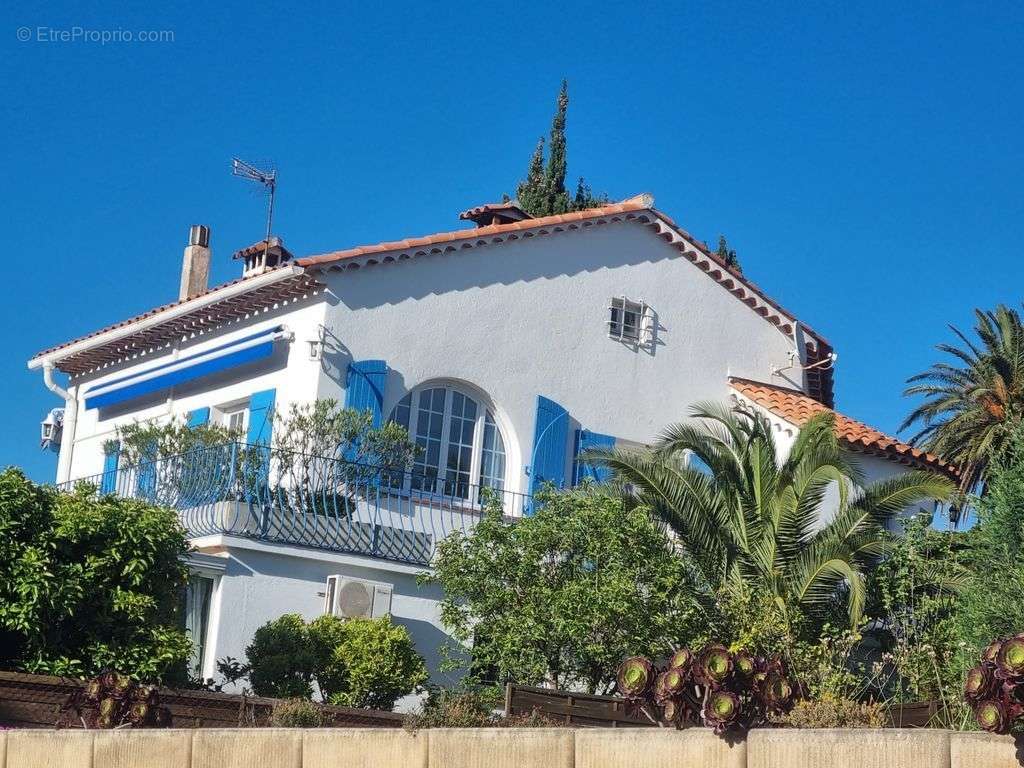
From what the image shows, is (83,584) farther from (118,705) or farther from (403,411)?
(403,411)

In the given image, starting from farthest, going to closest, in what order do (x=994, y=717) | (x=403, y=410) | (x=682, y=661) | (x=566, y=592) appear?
(x=403, y=410) → (x=566, y=592) → (x=682, y=661) → (x=994, y=717)

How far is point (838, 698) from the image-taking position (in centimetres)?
1293

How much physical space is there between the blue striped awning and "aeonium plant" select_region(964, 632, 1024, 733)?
48.3 ft

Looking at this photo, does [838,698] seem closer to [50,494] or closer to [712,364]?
[50,494]

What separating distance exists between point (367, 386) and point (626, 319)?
5.16 metres

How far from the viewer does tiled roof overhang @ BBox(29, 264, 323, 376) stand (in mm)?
Result: 20656

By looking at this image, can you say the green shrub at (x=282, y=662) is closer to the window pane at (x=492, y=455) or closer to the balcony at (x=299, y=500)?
the balcony at (x=299, y=500)

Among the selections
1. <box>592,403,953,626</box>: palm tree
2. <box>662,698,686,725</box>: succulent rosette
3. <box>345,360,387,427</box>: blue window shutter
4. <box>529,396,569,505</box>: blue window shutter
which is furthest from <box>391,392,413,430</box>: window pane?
<box>662,698,686,725</box>: succulent rosette

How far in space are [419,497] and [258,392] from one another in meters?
2.92

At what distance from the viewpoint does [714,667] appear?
7.99 m

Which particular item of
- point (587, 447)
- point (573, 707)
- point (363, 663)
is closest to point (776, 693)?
point (573, 707)

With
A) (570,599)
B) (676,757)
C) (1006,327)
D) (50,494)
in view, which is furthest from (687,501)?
(1006,327)

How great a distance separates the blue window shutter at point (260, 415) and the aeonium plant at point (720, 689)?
42.3 ft

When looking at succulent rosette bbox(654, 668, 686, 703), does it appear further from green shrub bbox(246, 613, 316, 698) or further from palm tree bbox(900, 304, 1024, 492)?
palm tree bbox(900, 304, 1024, 492)
